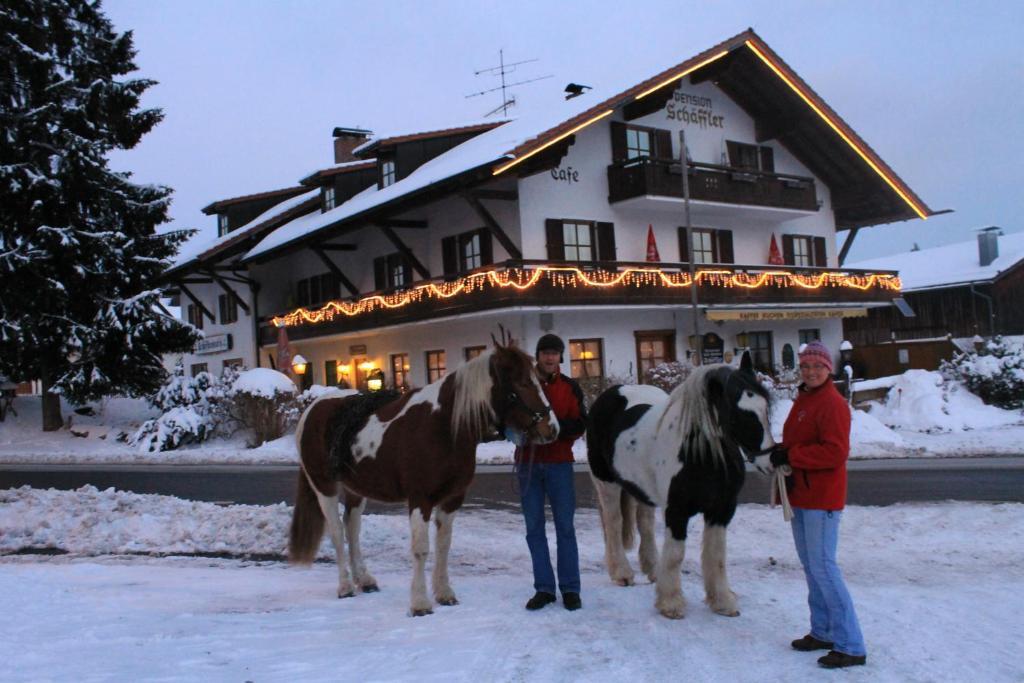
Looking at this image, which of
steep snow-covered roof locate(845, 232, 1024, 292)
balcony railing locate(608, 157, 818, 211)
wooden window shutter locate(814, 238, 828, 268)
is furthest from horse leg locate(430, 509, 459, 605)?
steep snow-covered roof locate(845, 232, 1024, 292)

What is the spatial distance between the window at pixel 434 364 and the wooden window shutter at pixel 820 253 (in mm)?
15379

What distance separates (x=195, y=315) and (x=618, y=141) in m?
24.6

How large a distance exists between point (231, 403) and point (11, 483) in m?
8.00

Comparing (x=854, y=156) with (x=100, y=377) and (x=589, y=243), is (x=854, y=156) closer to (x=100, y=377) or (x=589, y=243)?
(x=589, y=243)

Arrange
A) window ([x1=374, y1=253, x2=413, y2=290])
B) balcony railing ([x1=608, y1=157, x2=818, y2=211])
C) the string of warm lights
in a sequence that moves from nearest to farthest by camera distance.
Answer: the string of warm lights < balcony railing ([x1=608, y1=157, x2=818, y2=211]) < window ([x1=374, y1=253, x2=413, y2=290])

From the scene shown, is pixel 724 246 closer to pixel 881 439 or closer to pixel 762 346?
pixel 762 346

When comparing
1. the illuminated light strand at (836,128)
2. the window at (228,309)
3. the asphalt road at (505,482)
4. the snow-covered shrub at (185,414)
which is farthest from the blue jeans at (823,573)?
the window at (228,309)

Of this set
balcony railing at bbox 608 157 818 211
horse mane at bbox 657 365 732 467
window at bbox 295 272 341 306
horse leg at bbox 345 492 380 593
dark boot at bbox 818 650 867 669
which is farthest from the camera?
window at bbox 295 272 341 306

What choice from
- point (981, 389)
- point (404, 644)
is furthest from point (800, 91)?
point (404, 644)

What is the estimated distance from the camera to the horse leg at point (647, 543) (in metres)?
6.92

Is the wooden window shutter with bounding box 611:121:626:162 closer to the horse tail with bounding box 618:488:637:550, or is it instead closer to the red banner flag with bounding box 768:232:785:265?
the red banner flag with bounding box 768:232:785:265

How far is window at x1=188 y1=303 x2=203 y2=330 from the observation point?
130 ft

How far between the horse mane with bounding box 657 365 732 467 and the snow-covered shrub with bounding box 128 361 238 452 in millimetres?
21381

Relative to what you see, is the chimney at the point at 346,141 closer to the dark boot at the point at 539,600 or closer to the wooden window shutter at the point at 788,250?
the wooden window shutter at the point at 788,250
